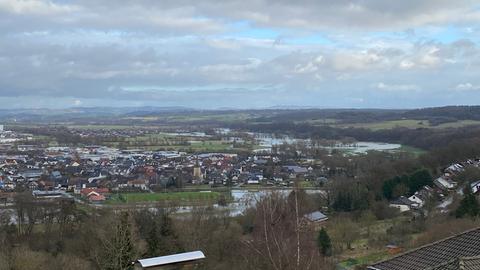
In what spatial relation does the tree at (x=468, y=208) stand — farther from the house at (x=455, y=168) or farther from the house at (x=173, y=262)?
the house at (x=455, y=168)

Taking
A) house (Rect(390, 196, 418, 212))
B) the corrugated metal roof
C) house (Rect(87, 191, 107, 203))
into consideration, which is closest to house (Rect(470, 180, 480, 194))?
house (Rect(390, 196, 418, 212))

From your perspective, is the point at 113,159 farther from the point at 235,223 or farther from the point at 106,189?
the point at 235,223

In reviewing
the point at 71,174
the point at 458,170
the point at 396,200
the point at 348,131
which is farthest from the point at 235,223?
the point at 348,131

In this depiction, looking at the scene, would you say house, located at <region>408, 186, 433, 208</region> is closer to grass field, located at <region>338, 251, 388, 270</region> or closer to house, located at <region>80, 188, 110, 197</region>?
grass field, located at <region>338, 251, 388, 270</region>

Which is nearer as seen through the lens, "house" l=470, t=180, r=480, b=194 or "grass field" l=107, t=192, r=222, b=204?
"house" l=470, t=180, r=480, b=194

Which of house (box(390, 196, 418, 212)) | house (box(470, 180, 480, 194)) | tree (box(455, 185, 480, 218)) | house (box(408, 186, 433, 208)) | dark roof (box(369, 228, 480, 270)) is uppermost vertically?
dark roof (box(369, 228, 480, 270))

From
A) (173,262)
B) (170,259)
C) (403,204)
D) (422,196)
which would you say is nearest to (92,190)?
(403,204)
